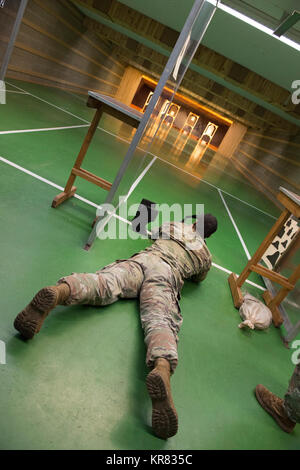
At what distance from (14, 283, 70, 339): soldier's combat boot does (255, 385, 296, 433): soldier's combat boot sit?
1391 millimetres

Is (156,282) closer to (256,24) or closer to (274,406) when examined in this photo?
(274,406)

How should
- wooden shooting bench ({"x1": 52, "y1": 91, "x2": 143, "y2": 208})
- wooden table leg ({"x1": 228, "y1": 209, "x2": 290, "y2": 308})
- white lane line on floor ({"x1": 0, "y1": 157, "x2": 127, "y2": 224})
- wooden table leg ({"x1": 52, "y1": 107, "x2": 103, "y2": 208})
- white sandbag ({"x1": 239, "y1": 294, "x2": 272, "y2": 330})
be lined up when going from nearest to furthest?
wooden shooting bench ({"x1": 52, "y1": 91, "x2": 143, "y2": 208}) → white sandbag ({"x1": 239, "y1": 294, "x2": 272, "y2": 330}) → wooden table leg ({"x1": 52, "y1": 107, "x2": 103, "y2": 208}) → wooden table leg ({"x1": 228, "y1": 209, "x2": 290, "y2": 308}) → white lane line on floor ({"x1": 0, "y1": 157, "x2": 127, "y2": 224})

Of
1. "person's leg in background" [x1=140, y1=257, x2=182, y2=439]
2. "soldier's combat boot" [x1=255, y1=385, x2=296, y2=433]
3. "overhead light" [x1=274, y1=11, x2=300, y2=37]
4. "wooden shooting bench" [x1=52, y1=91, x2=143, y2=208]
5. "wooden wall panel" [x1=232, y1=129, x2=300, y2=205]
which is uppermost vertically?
"overhead light" [x1=274, y1=11, x2=300, y2=37]

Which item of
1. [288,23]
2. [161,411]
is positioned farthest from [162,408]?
[288,23]

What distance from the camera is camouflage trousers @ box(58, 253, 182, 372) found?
1526mm

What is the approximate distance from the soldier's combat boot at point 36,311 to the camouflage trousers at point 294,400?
4.59ft

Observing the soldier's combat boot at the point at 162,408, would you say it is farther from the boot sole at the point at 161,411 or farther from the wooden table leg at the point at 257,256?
the wooden table leg at the point at 257,256

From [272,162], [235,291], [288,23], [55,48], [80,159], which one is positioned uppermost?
[288,23]

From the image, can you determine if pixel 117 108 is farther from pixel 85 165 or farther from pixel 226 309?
pixel 85 165

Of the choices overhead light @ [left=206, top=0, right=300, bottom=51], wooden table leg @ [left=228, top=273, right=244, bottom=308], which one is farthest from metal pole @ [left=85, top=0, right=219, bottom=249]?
overhead light @ [left=206, top=0, right=300, bottom=51]

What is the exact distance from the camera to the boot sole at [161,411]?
1.26m

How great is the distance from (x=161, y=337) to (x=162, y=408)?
0.34 metres

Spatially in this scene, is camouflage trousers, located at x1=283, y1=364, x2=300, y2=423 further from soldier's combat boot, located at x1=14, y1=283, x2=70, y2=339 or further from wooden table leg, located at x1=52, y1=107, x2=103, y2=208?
wooden table leg, located at x1=52, y1=107, x2=103, y2=208

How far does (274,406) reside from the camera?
69.9 inches
